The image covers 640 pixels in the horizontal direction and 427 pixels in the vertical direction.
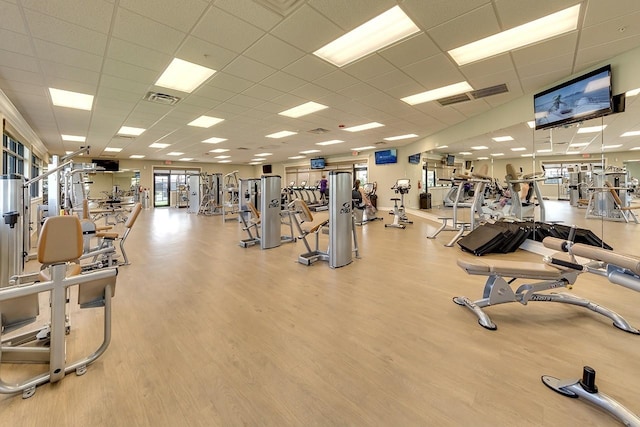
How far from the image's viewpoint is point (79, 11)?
8.56 ft

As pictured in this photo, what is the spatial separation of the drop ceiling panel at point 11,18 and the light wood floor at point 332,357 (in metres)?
2.92

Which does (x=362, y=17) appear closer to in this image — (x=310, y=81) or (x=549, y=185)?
(x=310, y=81)

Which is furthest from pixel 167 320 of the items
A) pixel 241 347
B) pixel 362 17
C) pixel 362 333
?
pixel 362 17

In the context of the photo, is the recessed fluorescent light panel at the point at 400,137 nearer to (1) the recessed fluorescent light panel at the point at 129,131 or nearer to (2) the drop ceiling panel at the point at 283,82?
(2) the drop ceiling panel at the point at 283,82

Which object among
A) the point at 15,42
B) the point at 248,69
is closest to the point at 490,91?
the point at 248,69

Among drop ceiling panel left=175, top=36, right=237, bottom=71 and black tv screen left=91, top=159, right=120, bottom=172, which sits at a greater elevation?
black tv screen left=91, top=159, right=120, bottom=172

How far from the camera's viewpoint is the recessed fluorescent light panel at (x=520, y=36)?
9.54ft

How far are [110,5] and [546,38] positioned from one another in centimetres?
476

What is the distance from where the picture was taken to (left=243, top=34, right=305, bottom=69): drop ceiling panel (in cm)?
324

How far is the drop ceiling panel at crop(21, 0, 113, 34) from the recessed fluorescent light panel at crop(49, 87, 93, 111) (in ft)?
8.10

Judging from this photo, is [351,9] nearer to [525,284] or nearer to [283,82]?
[283,82]

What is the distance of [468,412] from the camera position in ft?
4.50

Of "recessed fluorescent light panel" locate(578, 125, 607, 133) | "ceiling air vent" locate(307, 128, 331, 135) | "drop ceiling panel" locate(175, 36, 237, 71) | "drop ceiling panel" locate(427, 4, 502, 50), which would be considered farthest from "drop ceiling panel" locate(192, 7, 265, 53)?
"ceiling air vent" locate(307, 128, 331, 135)

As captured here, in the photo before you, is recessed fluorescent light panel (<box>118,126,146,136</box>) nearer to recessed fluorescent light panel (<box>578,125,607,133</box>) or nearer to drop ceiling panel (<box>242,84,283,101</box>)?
drop ceiling panel (<box>242,84,283,101</box>)
